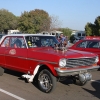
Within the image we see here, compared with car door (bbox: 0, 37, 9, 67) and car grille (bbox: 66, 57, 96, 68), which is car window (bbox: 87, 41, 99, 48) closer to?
car grille (bbox: 66, 57, 96, 68)

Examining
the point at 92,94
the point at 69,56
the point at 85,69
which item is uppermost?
the point at 69,56

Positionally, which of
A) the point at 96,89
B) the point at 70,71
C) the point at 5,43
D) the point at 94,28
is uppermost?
the point at 94,28

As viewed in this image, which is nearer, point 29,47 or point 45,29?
point 29,47

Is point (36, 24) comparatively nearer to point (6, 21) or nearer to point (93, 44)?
point (6, 21)

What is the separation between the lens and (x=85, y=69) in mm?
6398

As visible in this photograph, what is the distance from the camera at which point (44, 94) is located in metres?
6.21

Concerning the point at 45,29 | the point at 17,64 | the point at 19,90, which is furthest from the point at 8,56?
the point at 45,29

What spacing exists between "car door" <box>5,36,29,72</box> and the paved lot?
1.82 ft

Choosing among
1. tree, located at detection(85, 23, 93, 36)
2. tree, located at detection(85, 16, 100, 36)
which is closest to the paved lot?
tree, located at detection(85, 16, 100, 36)

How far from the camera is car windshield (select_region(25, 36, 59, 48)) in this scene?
7320 mm

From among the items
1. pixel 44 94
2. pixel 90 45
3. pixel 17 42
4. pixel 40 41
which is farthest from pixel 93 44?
pixel 44 94

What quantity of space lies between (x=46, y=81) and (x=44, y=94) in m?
0.38

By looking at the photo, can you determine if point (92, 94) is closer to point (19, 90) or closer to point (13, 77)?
point (19, 90)

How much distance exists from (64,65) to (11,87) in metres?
2.03
